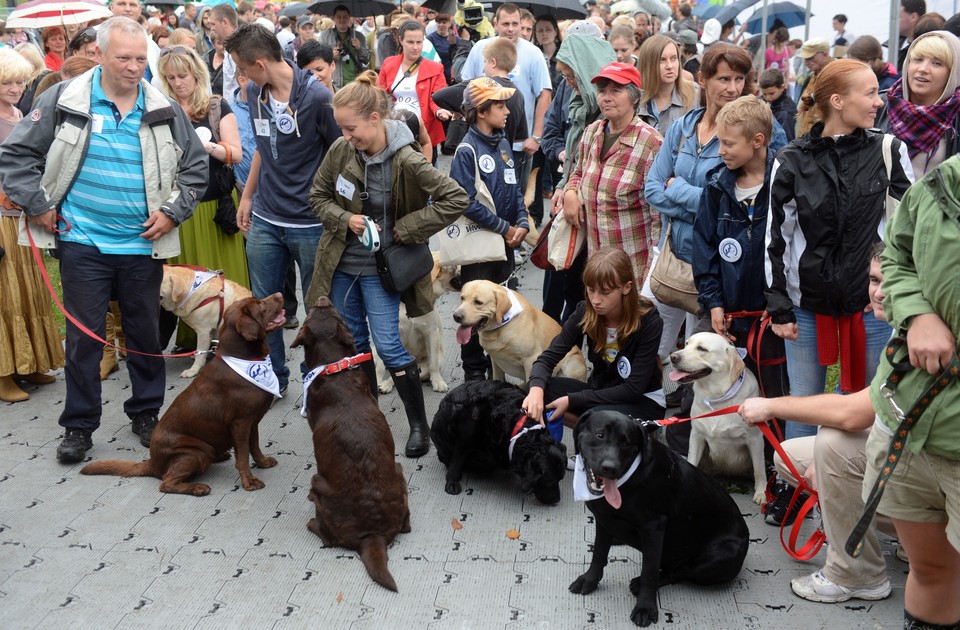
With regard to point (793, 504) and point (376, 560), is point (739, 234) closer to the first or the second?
point (793, 504)

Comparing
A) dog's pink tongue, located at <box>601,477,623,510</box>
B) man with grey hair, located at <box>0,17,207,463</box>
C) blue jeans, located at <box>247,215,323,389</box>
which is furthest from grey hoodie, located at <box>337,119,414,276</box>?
dog's pink tongue, located at <box>601,477,623,510</box>

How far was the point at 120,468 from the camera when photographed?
4.65 metres

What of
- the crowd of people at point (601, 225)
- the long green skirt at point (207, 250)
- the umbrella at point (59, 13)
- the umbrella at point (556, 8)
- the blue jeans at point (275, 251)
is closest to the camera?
the crowd of people at point (601, 225)

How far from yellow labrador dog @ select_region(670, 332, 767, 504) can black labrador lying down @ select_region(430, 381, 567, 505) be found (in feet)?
2.30

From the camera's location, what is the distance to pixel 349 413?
400 cm

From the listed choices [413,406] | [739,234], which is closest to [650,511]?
[739,234]

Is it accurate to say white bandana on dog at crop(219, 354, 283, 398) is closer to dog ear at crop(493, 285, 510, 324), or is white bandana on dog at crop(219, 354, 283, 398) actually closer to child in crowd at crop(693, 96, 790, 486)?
dog ear at crop(493, 285, 510, 324)

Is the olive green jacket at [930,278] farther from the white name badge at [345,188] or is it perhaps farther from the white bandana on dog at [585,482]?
the white name badge at [345,188]

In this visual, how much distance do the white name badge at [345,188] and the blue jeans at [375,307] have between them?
0.44 m

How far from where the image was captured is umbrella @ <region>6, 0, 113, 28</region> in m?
8.74

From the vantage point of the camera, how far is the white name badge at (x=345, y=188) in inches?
180

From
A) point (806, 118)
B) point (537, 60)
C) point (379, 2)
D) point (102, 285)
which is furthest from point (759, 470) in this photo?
point (379, 2)

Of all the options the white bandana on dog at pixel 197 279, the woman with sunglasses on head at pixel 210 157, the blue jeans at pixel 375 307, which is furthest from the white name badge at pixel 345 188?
the white bandana on dog at pixel 197 279

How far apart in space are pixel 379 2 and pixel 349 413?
8.83m
